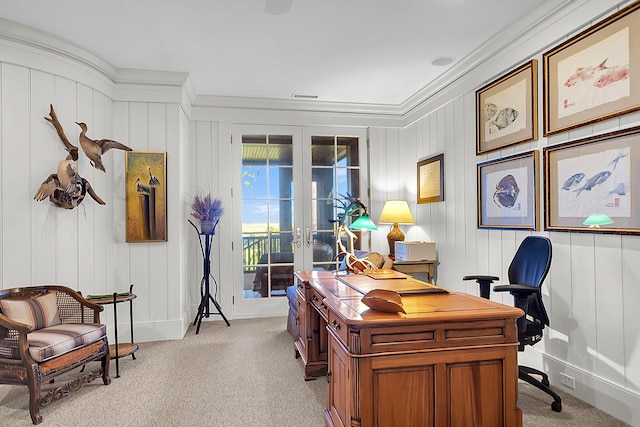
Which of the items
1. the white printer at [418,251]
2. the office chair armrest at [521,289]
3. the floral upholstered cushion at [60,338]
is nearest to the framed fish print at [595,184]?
the office chair armrest at [521,289]

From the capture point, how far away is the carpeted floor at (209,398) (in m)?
2.39

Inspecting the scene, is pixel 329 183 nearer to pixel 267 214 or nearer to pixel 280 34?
pixel 267 214

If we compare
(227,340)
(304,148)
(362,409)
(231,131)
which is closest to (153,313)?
(227,340)

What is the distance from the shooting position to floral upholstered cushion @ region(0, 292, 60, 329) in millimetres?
2689

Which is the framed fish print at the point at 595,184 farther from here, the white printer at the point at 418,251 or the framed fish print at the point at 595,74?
the white printer at the point at 418,251

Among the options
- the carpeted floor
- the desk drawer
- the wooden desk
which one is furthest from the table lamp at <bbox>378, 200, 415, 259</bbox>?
the wooden desk

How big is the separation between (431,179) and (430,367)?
3.10 m

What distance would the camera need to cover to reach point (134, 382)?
9.89ft

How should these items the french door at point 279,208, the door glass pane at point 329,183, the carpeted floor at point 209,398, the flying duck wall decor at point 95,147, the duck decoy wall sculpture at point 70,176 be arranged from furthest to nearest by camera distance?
1. the door glass pane at point 329,183
2. the french door at point 279,208
3. the flying duck wall decor at point 95,147
4. the duck decoy wall sculpture at point 70,176
5. the carpeted floor at point 209,398

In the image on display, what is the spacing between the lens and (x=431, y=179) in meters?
4.55

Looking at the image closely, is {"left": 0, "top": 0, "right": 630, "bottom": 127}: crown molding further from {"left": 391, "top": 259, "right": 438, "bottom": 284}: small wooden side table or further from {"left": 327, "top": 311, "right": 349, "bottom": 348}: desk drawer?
{"left": 327, "top": 311, "right": 349, "bottom": 348}: desk drawer

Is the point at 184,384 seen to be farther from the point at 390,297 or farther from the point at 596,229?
the point at 596,229

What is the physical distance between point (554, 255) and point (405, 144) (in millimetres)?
2913

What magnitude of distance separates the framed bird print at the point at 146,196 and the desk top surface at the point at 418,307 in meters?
2.39
